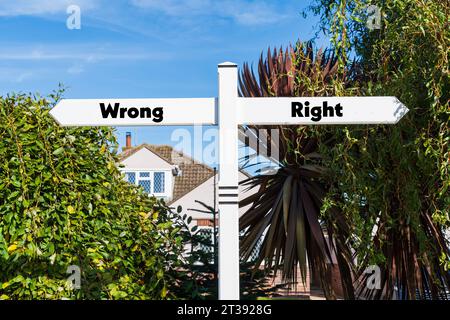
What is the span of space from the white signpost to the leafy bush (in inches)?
46.1

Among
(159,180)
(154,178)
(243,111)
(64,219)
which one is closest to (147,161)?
(154,178)

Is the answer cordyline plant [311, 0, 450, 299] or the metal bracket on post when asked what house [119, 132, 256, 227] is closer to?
cordyline plant [311, 0, 450, 299]

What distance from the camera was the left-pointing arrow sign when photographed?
348cm

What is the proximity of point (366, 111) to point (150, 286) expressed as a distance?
2.59 metres

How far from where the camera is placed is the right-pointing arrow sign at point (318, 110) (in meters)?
3.50

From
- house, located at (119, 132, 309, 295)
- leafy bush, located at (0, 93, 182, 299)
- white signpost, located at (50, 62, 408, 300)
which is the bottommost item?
leafy bush, located at (0, 93, 182, 299)

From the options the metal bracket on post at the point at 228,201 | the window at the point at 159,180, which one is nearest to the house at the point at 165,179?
the window at the point at 159,180

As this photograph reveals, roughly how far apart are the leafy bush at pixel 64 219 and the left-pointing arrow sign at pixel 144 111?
1164 mm

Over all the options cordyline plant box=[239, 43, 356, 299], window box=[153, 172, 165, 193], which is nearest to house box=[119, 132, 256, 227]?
window box=[153, 172, 165, 193]

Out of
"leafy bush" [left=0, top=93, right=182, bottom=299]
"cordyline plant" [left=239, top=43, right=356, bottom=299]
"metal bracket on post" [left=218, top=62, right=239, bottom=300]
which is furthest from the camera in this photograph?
"cordyline plant" [left=239, top=43, right=356, bottom=299]

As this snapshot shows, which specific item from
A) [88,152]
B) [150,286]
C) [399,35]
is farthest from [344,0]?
[150,286]

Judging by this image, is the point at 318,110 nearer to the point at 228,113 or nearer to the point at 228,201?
the point at 228,113

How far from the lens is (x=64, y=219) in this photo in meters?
4.50
